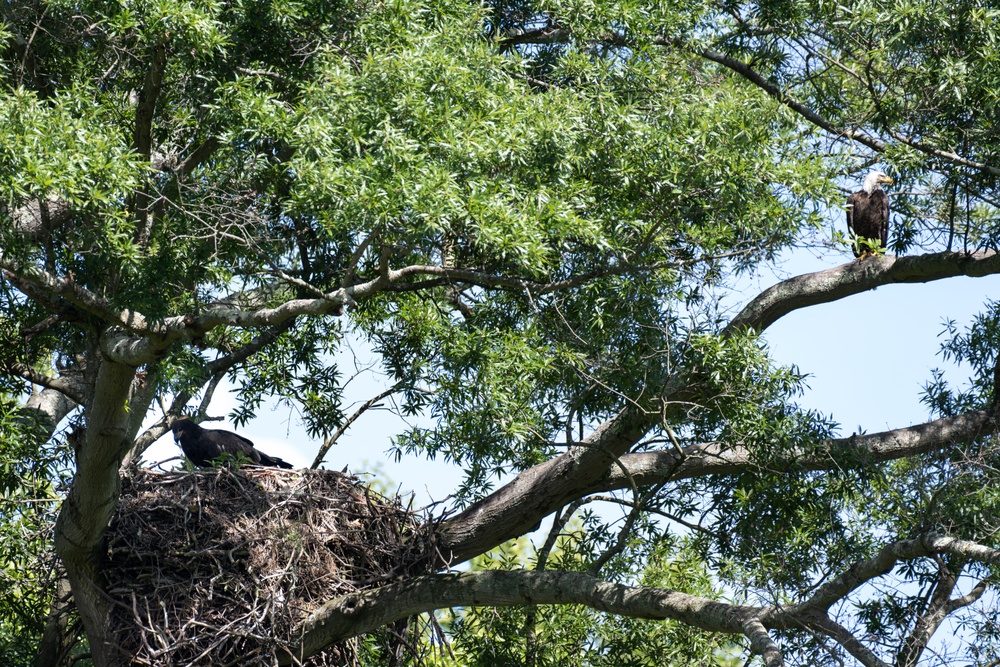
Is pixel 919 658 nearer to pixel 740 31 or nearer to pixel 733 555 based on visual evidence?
pixel 733 555

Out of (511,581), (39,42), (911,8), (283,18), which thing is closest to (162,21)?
(283,18)

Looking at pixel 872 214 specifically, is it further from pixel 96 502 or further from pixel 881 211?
pixel 96 502

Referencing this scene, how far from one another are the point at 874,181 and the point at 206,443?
22.0 feet

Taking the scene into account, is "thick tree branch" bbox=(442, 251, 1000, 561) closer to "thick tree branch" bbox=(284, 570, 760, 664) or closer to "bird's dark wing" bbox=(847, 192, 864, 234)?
"thick tree branch" bbox=(284, 570, 760, 664)

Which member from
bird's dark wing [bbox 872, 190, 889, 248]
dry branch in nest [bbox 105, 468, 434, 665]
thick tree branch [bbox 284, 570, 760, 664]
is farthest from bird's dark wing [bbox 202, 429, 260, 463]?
bird's dark wing [bbox 872, 190, 889, 248]

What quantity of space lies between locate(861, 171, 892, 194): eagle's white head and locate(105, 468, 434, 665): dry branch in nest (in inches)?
198

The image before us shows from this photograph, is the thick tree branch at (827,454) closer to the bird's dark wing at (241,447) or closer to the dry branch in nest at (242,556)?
the dry branch in nest at (242,556)

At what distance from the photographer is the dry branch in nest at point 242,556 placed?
7938mm

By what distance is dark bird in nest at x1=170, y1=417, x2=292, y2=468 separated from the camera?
33.1 ft

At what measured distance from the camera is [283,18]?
8.00 meters

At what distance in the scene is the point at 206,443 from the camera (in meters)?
10.2

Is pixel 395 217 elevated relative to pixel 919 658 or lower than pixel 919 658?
elevated

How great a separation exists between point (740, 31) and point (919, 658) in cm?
543

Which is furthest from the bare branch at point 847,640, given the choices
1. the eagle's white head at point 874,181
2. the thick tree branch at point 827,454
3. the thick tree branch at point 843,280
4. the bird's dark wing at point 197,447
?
the bird's dark wing at point 197,447
